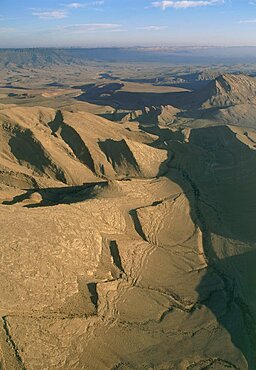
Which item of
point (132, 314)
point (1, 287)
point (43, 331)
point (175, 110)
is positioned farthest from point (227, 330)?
point (175, 110)

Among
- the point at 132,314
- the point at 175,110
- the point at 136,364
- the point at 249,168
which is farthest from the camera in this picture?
the point at 175,110

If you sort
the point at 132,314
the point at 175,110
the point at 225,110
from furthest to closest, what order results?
the point at 175,110, the point at 225,110, the point at 132,314

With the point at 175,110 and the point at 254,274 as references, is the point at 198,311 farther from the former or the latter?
the point at 175,110

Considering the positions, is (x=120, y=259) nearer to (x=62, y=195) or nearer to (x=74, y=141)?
(x=62, y=195)

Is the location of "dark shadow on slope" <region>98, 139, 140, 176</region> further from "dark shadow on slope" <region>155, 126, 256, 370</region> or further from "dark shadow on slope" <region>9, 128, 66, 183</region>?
"dark shadow on slope" <region>9, 128, 66, 183</region>

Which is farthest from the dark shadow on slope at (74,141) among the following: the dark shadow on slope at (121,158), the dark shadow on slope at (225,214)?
the dark shadow on slope at (225,214)

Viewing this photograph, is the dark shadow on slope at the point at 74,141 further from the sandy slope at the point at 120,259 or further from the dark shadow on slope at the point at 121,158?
the dark shadow on slope at the point at 121,158

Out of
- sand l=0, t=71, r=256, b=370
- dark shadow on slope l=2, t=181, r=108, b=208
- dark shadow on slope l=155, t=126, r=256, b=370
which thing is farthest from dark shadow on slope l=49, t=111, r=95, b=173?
→ dark shadow on slope l=155, t=126, r=256, b=370
